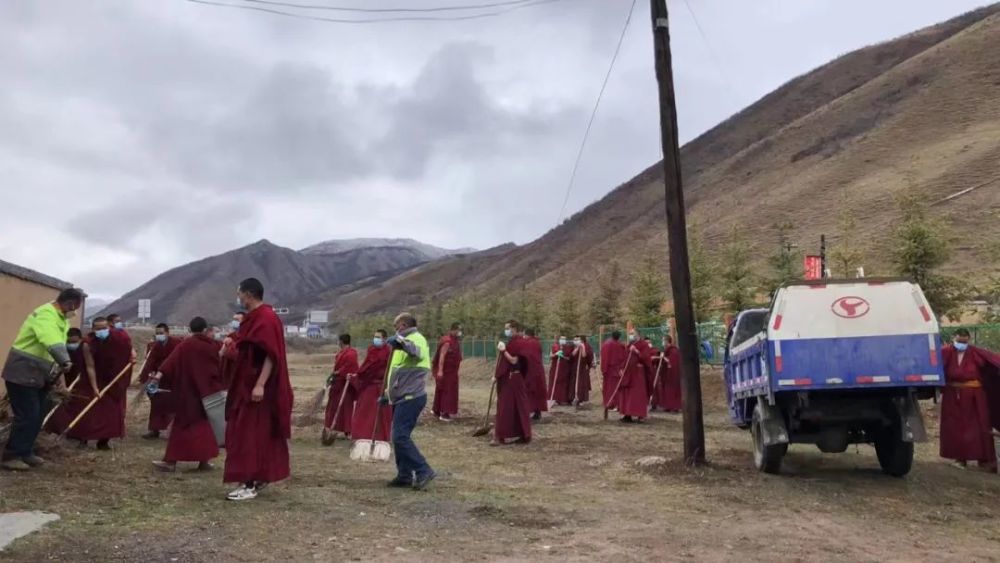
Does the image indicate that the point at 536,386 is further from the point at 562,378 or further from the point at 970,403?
the point at 970,403

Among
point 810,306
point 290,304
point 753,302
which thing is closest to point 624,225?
A: point 753,302

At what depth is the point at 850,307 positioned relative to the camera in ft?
30.0

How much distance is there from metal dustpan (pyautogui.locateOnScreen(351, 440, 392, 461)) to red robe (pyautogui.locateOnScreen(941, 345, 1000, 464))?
7.34 m

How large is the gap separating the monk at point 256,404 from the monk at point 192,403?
183 centimetres

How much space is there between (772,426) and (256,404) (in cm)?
588

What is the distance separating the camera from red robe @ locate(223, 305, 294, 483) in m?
7.43

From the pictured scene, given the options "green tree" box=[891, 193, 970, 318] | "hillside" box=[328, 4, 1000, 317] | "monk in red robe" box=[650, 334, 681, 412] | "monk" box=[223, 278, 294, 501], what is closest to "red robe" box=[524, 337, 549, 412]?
"monk in red robe" box=[650, 334, 681, 412]

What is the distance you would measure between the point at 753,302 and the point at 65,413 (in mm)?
25402

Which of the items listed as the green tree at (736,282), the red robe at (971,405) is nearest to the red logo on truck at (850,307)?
the red robe at (971,405)

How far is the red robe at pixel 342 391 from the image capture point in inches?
528

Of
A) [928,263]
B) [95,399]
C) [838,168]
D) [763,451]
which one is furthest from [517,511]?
[838,168]

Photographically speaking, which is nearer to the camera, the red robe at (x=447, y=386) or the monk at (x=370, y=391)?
the monk at (x=370, y=391)

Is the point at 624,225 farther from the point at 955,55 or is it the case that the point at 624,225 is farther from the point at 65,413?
the point at 65,413

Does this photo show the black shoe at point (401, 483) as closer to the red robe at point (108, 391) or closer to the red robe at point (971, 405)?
the red robe at point (108, 391)
